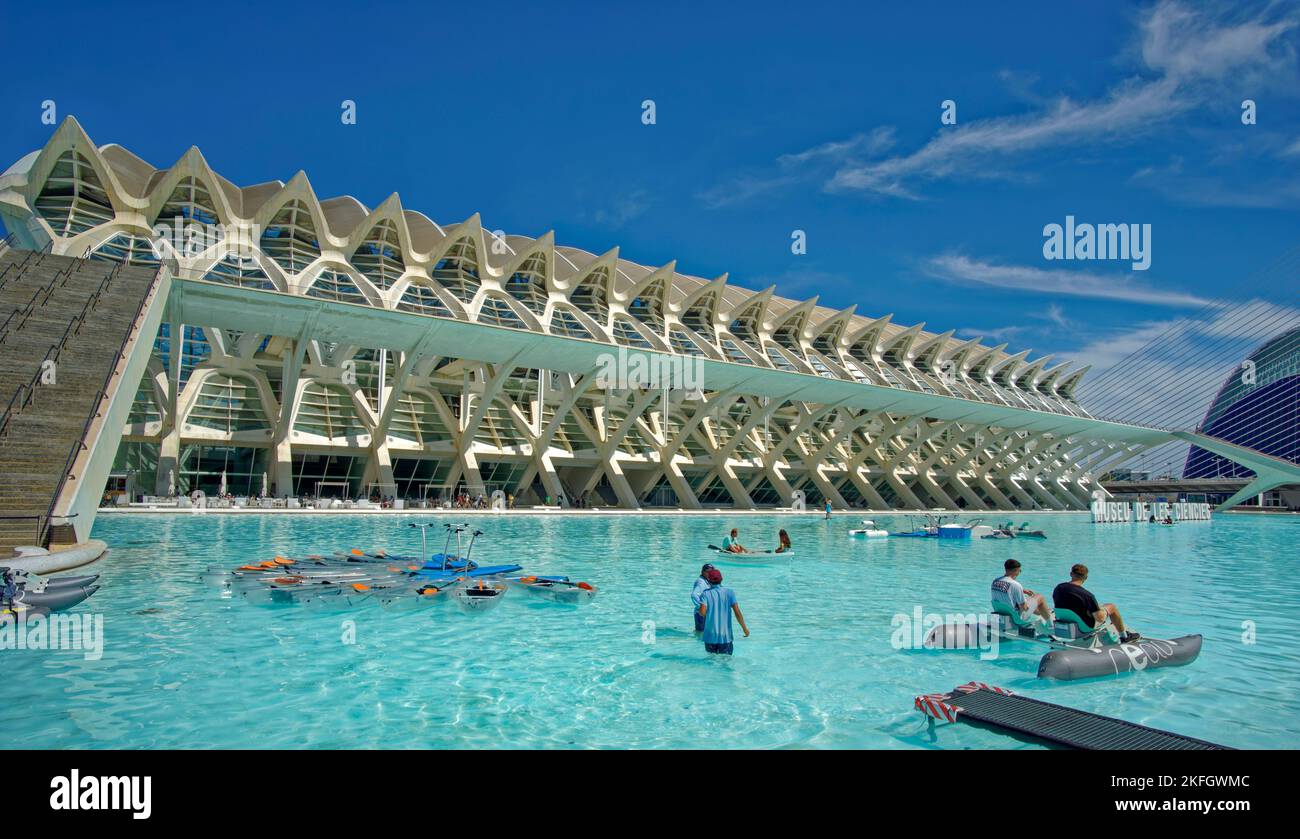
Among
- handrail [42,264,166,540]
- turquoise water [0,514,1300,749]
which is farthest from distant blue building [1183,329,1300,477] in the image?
handrail [42,264,166,540]

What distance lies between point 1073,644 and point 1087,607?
438 millimetres

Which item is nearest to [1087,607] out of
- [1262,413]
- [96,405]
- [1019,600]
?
[1019,600]

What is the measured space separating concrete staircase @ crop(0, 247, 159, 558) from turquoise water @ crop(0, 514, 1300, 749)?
6.11 feet

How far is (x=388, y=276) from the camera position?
39750 mm

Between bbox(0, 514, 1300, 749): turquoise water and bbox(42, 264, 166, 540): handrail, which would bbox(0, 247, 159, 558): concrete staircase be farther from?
bbox(0, 514, 1300, 749): turquoise water

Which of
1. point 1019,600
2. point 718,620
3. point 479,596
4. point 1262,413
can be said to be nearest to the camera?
point 718,620

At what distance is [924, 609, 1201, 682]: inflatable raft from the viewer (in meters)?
7.57

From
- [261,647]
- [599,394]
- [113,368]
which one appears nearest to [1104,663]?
[261,647]

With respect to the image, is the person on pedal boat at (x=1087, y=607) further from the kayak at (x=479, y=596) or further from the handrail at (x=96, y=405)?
the handrail at (x=96, y=405)

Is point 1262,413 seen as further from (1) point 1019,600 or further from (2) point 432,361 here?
(1) point 1019,600

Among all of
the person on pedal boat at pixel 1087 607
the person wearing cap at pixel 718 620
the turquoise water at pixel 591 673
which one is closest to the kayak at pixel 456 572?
the turquoise water at pixel 591 673

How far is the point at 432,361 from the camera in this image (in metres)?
40.0

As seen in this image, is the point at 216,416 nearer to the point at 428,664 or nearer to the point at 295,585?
the point at 295,585

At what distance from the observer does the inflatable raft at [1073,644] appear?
7.57 meters
